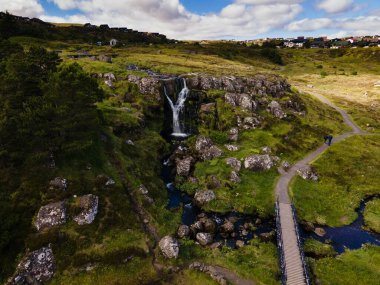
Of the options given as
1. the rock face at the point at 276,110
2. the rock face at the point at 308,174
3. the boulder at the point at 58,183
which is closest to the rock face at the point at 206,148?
the rock face at the point at 308,174

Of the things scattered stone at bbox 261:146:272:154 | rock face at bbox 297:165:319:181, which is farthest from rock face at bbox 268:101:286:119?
rock face at bbox 297:165:319:181

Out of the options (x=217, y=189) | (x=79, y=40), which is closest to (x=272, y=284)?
(x=217, y=189)

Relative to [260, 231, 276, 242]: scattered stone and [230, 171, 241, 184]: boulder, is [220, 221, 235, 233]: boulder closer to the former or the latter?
[260, 231, 276, 242]: scattered stone

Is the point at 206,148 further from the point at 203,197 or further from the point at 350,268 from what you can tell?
the point at 350,268

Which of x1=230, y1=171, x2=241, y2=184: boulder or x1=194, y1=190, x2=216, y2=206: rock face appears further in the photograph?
x1=230, y1=171, x2=241, y2=184: boulder

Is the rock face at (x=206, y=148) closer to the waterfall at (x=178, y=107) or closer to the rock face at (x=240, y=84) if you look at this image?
the waterfall at (x=178, y=107)
